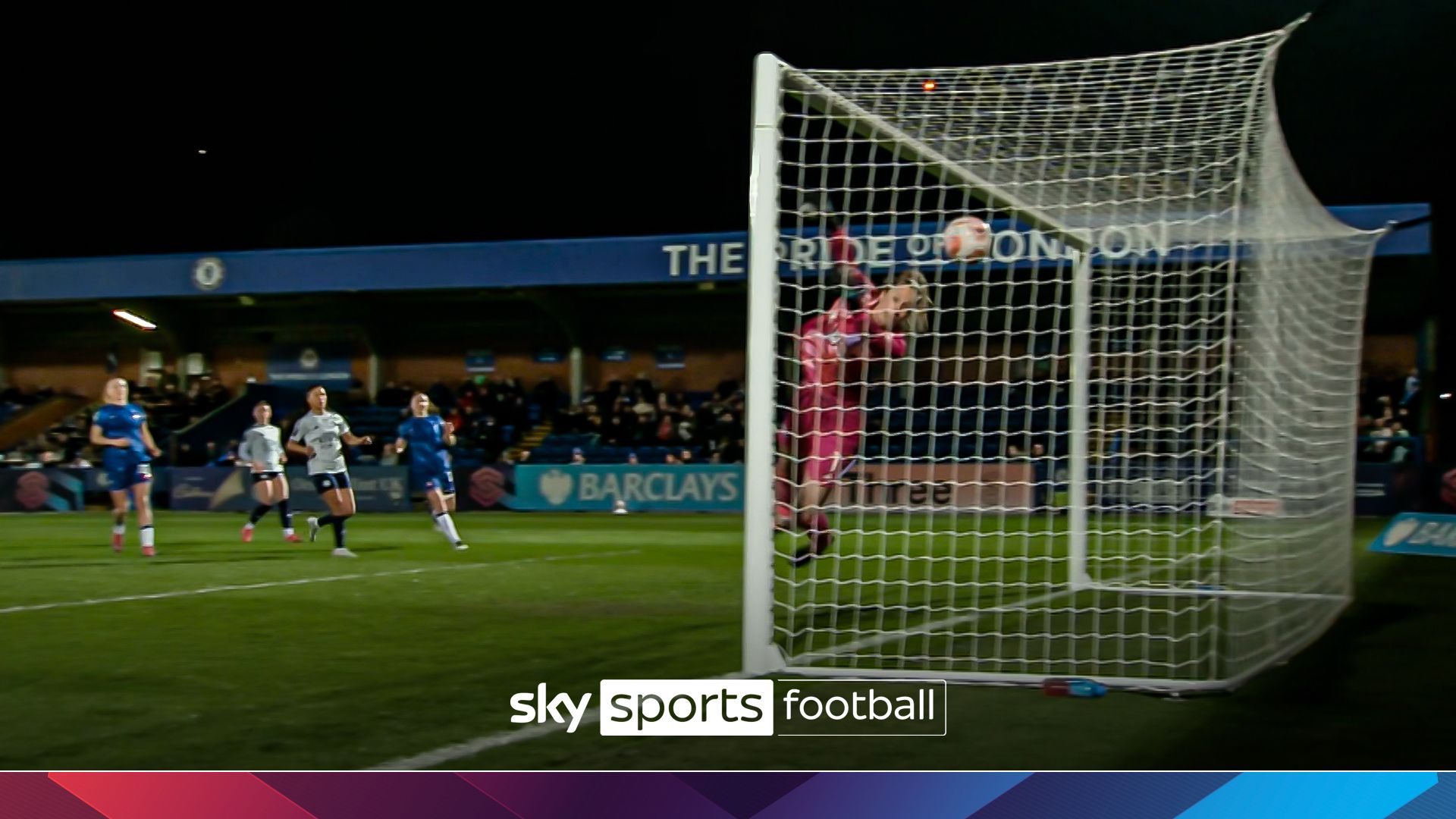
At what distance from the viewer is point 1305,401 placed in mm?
7238

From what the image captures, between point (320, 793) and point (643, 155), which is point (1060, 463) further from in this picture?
point (320, 793)

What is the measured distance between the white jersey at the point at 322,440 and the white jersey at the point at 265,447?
1497 mm

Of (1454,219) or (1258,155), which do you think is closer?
(1258,155)

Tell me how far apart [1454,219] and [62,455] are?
3000cm

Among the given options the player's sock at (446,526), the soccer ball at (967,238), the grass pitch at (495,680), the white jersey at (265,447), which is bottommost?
the player's sock at (446,526)

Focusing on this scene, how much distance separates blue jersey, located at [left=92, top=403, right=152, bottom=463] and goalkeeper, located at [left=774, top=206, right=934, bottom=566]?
7.04m

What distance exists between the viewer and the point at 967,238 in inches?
267

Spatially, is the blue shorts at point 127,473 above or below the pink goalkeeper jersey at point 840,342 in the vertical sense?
below

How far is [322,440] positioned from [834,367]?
6931mm

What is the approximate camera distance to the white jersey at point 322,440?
A: 12.0 m

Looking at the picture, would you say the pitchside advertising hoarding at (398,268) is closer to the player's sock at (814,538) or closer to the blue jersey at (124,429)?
the blue jersey at (124,429)

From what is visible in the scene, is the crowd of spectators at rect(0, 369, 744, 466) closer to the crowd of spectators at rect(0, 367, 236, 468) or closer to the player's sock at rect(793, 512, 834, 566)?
the crowd of spectators at rect(0, 367, 236, 468)

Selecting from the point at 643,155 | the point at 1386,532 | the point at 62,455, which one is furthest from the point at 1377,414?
the point at 62,455

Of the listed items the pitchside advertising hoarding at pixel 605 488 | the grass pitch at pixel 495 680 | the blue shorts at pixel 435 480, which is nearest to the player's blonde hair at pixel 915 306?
the grass pitch at pixel 495 680
